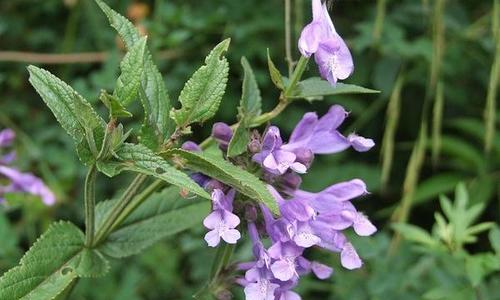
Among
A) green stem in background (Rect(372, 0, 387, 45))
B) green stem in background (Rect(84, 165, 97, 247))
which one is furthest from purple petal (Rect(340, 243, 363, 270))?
green stem in background (Rect(372, 0, 387, 45))

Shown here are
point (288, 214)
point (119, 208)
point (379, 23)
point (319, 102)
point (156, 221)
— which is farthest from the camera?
point (319, 102)

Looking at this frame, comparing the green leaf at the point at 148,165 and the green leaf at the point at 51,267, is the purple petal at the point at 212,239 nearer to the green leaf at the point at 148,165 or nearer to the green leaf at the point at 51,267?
the green leaf at the point at 148,165

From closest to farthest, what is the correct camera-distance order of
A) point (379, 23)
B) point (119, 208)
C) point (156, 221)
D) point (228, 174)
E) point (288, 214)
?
point (228, 174) → point (288, 214) → point (119, 208) → point (156, 221) → point (379, 23)

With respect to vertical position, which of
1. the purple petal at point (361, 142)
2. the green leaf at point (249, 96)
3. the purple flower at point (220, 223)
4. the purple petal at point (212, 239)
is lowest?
the purple petal at point (212, 239)

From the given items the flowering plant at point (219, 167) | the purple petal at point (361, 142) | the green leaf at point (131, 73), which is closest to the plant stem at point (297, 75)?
the flowering plant at point (219, 167)

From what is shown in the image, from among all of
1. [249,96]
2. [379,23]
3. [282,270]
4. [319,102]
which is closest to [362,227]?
[282,270]

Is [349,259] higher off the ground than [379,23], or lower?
lower

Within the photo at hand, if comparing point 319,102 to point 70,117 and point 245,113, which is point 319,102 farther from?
point 70,117
